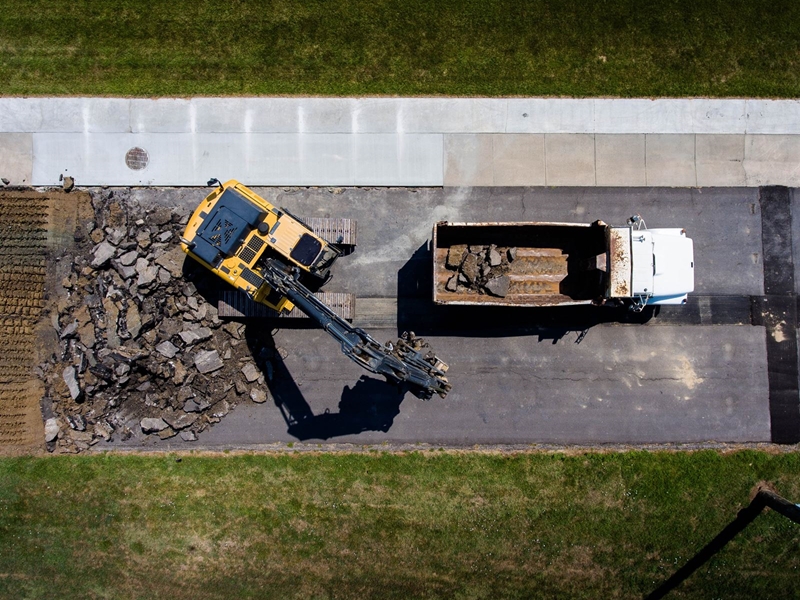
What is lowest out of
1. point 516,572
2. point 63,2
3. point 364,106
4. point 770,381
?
point 516,572

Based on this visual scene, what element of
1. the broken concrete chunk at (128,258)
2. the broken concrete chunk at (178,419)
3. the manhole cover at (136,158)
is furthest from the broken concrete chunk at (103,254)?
the broken concrete chunk at (178,419)

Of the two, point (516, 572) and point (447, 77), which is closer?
point (516, 572)

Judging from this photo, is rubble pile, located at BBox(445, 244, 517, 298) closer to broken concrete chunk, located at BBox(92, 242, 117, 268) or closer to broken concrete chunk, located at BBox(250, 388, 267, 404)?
broken concrete chunk, located at BBox(250, 388, 267, 404)

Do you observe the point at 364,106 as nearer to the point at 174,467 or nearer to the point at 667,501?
the point at 174,467

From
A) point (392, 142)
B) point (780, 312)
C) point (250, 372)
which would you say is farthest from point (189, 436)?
point (780, 312)

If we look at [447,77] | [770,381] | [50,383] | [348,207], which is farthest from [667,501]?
[50,383]

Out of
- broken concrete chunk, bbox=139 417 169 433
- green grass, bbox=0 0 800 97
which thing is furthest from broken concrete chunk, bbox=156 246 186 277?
green grass, bbox=0 0 800 97
